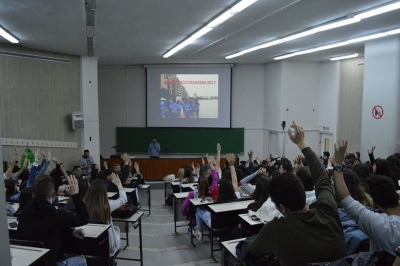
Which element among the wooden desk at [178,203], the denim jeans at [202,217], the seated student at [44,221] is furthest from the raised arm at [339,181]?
the wooden desk at [178,203]

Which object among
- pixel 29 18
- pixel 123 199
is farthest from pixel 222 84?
pixel 123 199

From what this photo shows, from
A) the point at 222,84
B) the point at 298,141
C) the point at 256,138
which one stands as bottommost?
the point at 256,138

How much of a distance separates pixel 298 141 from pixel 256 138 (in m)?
12.1

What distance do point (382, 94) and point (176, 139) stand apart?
26.0ft

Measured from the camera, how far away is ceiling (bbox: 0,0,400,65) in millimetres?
5422

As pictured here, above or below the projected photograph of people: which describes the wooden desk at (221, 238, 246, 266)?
below

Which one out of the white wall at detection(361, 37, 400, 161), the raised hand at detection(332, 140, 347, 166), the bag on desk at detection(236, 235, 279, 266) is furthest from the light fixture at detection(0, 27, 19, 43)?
the white wall at detection(361, 37, 400, 161)

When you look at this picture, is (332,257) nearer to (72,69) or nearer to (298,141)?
(298,141)

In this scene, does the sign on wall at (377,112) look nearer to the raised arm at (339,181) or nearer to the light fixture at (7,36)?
the raised arm at (339,181)

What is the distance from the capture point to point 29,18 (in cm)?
613

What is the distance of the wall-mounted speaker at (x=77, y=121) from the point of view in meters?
10.6

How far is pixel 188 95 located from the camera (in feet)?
44.9

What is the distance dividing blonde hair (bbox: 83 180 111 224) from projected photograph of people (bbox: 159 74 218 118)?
10077 millimetres

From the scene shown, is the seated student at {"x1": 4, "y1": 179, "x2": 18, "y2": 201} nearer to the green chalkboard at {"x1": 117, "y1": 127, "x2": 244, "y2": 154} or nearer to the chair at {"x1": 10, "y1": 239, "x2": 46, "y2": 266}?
the chair at {"x1": 10, "y1": 239, "x2": 46, "y2": 266}
